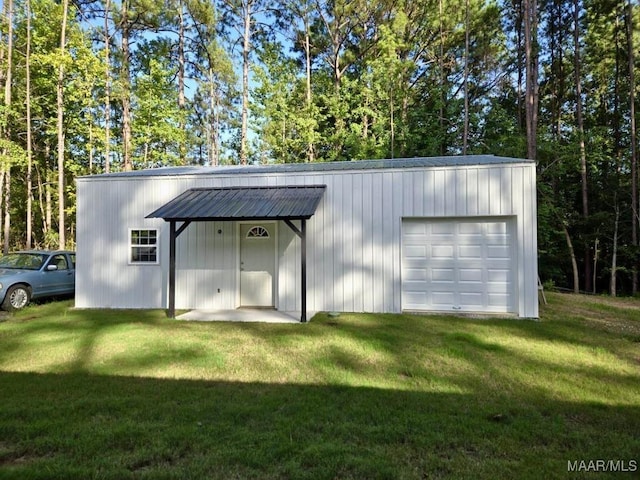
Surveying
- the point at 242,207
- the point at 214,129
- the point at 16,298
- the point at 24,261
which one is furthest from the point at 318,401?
the point at 214,129

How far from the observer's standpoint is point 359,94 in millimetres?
19938

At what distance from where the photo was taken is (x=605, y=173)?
1834cm

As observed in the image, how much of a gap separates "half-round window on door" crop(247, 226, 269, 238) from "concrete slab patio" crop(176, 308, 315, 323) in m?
1.75

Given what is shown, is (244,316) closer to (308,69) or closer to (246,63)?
(246,63)

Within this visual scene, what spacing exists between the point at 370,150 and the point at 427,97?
5.34m

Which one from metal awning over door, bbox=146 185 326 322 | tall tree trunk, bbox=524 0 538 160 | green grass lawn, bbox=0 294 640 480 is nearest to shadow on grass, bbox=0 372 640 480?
green grass lawn, bbox=0 294 640 480

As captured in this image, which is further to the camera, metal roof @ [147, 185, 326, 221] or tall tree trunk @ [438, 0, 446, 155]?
tall tree trunk @ [438, 0, 446, 155]

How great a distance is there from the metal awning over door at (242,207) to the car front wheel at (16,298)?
13.5 feet

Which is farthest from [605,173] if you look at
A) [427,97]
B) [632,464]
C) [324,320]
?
[632,464]

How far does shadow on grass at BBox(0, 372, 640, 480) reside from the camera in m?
2.59

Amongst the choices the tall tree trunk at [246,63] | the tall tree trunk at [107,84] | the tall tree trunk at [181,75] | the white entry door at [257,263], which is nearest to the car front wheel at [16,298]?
the white entry door at [257,263]

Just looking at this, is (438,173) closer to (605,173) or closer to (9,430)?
(9,430)

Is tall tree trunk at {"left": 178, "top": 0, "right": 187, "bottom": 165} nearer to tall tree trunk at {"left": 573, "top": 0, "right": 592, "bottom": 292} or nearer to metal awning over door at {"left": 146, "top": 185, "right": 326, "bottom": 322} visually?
metal awning over door at {"left": 146, "top": 185, "right": 326, "bottom": 322}

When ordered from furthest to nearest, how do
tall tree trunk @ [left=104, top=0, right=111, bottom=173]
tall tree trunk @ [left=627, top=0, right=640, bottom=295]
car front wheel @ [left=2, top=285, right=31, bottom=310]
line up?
tall tree trunk @ [left=104, top=0, right=111, bottom=173] < tall tree trunk @ [left=627, top=0, right=640, bottom=295] < car front wheel @ [left=2, top=285, right=31, bottom=310]
